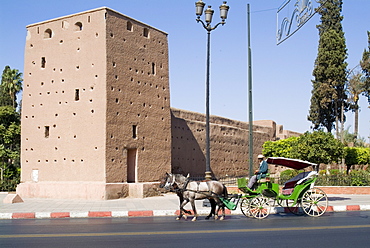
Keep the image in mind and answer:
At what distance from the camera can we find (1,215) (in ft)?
45.7

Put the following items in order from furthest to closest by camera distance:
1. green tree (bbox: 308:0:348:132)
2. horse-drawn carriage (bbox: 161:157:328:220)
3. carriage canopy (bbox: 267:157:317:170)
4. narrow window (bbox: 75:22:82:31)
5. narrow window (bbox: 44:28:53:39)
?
green tree (bbox: 308:0:348:132) < narrow window (bbox: 44:28:53:39) < narrow window (bbox: 75:22:82:31) < carriage canopy (bbox: 267:157:317:170) < horse-drawn carriage (bbox: 161:157:328:220)

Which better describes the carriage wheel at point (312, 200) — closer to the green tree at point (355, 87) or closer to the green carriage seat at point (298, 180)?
the green carriage seat at point (298, 180)

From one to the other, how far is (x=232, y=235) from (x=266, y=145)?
2865cm

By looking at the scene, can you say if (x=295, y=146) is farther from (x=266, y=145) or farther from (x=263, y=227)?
(x=263, y=227)

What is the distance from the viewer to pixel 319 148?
28.4 meters

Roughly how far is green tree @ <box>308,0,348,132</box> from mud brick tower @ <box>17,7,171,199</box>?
1811 centimetres

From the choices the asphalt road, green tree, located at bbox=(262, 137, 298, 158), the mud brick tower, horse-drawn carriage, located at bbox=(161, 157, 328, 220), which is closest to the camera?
the asphalt road

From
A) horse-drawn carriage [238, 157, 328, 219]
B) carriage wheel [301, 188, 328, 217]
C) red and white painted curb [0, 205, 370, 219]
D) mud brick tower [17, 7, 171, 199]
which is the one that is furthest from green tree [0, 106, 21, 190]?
carriage wheel [301, 188, 328, 217]

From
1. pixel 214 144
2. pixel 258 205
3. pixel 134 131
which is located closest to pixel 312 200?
pixel 258 205

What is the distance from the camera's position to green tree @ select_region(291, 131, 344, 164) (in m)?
28.4

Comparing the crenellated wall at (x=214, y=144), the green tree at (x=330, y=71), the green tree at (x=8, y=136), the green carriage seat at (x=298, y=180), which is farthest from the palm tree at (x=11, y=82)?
the green carriage seat at (x=298, y=180)

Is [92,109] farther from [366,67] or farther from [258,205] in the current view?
[366,67]

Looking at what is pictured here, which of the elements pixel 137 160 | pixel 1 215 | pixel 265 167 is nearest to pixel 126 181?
pixel 137 160

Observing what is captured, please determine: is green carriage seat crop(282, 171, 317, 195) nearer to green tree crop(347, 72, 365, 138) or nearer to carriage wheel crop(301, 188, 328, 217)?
carriage wheel crop(301, 188, 328, 217)
